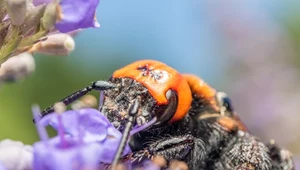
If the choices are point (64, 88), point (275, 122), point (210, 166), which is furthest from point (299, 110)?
point (210, 166)

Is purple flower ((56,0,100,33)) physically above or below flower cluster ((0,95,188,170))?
above

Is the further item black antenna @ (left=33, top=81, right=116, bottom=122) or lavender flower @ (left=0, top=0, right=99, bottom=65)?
black antenna @ (left=33, top=81, right=116, bottom=122)

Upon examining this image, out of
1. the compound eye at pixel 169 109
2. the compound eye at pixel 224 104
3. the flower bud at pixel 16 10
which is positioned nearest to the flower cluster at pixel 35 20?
the flower bud at pixel 16 10

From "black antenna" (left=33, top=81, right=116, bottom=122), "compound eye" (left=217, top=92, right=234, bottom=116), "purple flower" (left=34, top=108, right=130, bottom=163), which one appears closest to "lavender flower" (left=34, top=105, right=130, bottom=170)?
"purple flower" (left=34, top=108, right=130, bottom=163)

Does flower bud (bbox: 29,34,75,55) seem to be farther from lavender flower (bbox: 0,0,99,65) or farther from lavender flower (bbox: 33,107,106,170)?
lavender flower (bbox: 33,107,106,170)

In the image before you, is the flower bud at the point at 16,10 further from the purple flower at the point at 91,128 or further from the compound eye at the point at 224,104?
the compound eye at the point at 224,104

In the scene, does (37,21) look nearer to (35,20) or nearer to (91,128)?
(35,20)

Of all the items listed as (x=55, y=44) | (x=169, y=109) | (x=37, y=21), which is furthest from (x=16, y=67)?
(x=169, y=109)
